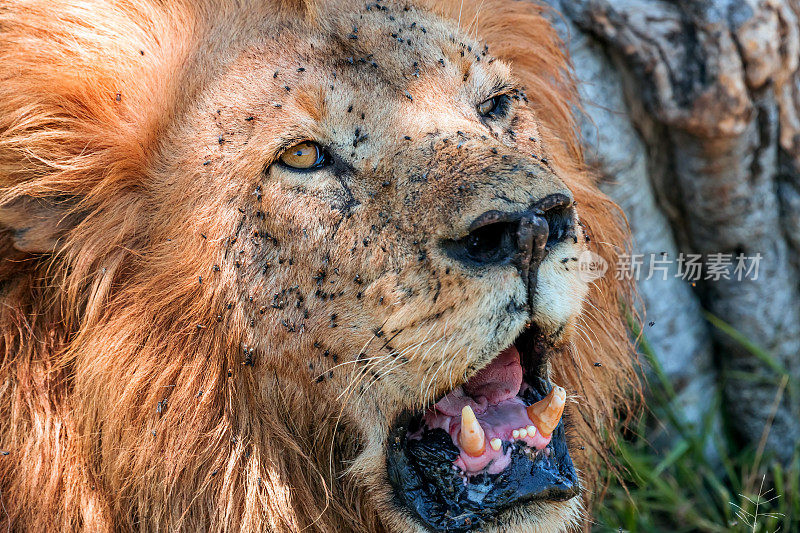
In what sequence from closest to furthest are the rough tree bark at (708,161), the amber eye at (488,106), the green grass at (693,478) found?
the amber eye at (488,106) < the rough tree bark at (708,161) < the green grass at (693,478)

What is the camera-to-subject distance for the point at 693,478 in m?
3.59

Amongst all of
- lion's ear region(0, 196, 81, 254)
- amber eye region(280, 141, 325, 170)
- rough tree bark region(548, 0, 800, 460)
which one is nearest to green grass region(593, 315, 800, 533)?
rough tree bark region(548, 0, 800, 460)

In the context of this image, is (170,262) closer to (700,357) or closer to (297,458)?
(297,458)

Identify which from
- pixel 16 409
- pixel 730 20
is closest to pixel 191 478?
pixel 16 409

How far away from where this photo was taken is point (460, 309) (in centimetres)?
181

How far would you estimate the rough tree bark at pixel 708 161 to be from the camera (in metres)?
3.09

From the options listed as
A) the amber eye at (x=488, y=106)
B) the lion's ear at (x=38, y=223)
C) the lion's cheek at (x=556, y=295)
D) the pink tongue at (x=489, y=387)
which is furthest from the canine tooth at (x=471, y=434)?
the lion's ear at (x=38, y=223)

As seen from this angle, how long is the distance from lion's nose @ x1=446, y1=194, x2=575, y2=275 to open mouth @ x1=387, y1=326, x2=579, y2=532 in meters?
0.22

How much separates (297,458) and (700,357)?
7.39 ft

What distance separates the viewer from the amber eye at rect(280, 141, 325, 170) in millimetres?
2002

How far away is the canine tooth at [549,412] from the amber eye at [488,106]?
74 cm

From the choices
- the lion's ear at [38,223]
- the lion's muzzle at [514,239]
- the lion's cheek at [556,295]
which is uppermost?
the lion's muzzle at [514,239]

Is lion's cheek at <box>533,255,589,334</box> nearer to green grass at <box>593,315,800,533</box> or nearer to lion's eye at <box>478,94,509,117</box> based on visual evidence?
lion's eye at <box>478,94,509,117</box>

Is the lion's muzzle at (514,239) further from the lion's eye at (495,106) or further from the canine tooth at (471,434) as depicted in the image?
the lion's eye at (495,106)
